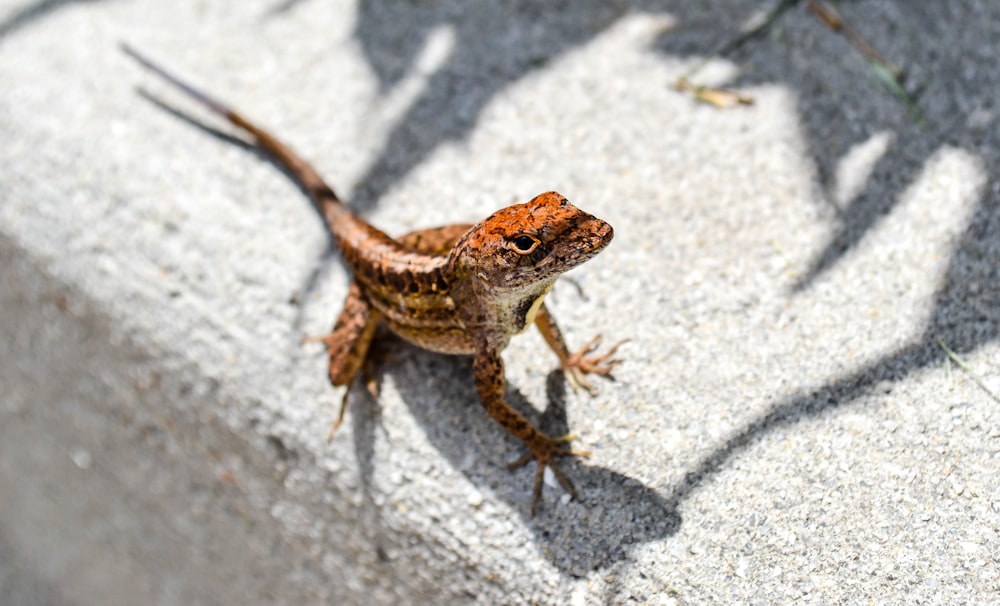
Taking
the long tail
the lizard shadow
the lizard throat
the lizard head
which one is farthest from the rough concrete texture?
the lizard head

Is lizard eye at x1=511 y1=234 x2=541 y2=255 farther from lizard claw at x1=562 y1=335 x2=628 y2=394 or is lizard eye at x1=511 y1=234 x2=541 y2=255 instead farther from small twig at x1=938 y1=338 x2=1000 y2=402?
small twig at x1=938 y1=338 x2=1000 y2=402

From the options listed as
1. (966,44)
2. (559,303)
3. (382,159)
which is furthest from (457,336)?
(966,44)

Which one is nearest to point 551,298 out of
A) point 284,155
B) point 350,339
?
point 350,339

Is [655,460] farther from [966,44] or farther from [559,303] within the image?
[966,44]

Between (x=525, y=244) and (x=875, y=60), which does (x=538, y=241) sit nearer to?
(x=525, y=244)

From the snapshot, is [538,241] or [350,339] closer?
[538,241]

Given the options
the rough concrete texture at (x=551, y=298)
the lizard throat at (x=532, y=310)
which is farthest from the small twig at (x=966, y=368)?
the lizard throat at (x=532, y=310)
